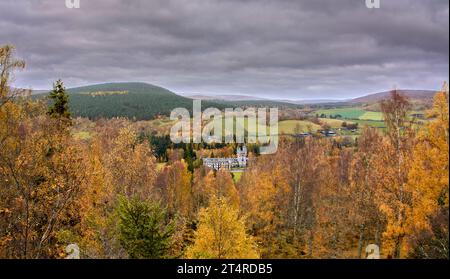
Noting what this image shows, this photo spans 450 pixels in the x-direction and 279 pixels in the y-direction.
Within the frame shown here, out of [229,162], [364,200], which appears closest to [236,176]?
[229,162]

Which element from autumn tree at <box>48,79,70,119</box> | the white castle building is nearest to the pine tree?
autumn tree at <box>48,79,70,119</box>

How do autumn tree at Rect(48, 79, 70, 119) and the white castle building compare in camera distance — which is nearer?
autumn tree at Rect(48, 79, 70, 119)

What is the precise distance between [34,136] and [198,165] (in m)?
63.4

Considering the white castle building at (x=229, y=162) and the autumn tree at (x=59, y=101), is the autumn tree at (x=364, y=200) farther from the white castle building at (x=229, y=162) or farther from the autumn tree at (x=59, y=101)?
the white castle building at (x=229, y=162)

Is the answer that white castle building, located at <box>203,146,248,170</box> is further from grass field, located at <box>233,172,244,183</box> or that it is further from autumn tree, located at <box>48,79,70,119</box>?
autumn tree, located at <box>48,79,70,119</box>

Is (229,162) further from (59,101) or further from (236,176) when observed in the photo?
(59,101)

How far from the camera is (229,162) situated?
80.8m

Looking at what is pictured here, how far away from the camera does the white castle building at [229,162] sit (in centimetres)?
7938

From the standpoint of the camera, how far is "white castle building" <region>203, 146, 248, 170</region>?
79375 mm

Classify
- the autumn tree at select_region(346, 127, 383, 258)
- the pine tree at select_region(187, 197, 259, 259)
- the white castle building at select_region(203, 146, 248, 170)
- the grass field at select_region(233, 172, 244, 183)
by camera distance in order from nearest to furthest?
the pine tree at select_region(187, 197, 259, 259) → the autumn tree at select_region(346, 127, 383, 258) → the grass field at select_region(233, 172, 244, 183) → the white castle building at select_region(203, 146, 248, 170)

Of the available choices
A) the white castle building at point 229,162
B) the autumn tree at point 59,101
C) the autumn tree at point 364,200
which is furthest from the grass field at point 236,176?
the autumn tree at point 59,101

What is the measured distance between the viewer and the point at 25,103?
1602 cm

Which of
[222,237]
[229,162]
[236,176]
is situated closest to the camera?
[222,237]
